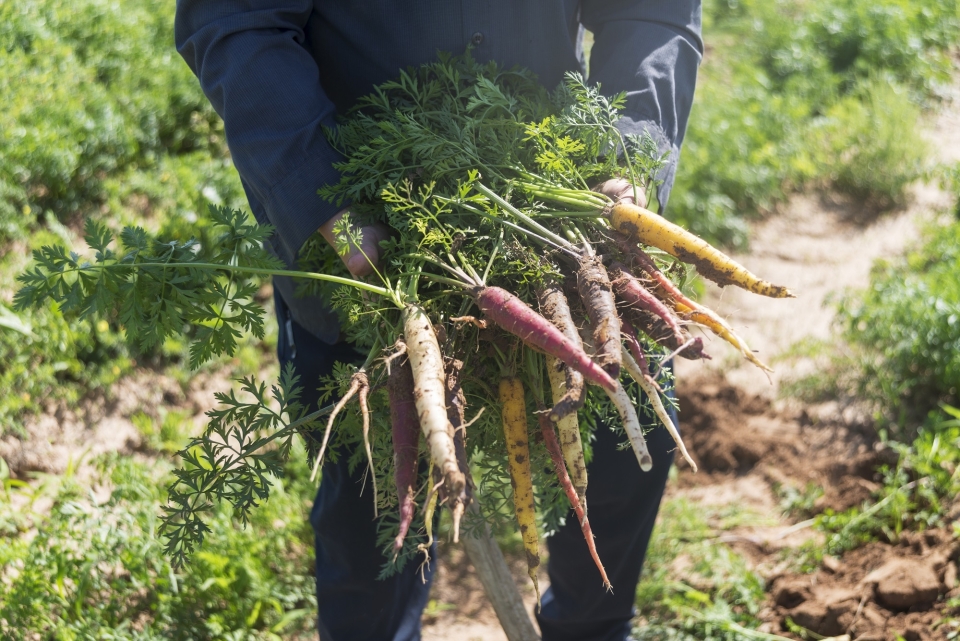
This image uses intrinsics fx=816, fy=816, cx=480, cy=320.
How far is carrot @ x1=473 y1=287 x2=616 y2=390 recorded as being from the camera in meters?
1.58

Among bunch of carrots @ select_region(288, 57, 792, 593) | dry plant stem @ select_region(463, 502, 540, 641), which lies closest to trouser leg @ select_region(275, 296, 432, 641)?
dry plant stem @ select_region(463, 502, 540, 641)

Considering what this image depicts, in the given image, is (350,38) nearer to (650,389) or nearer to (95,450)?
(650,389)

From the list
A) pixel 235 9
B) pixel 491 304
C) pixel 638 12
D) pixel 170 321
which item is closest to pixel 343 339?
pixel 170 321

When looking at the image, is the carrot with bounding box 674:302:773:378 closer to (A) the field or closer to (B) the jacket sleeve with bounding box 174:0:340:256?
(B) the jacket sleeve with bounding box 174:0:340:256

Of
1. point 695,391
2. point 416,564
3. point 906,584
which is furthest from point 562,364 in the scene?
point 695,391

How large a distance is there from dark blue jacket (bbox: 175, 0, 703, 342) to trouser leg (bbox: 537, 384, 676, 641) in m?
0.73

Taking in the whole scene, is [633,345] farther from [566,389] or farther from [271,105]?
[271,105]

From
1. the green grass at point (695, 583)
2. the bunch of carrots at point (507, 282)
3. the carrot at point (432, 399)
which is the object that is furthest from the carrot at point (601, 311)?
the green grass at point (695, 583)

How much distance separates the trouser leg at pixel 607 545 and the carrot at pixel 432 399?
804mm

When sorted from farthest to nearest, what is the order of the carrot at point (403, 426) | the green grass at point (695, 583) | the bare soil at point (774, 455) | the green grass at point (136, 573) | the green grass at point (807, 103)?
the green grass at point (807, 103)
the green grass at point (695, 583)
the bare soil at point (774, 455)
the green grass at point (136, 573)
the carrot at point (403, 426)

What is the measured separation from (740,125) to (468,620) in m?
3.79

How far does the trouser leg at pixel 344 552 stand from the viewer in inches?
86.5

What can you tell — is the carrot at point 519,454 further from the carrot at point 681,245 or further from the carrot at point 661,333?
the carrot at point 681,245

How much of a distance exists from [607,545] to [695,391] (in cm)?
152
